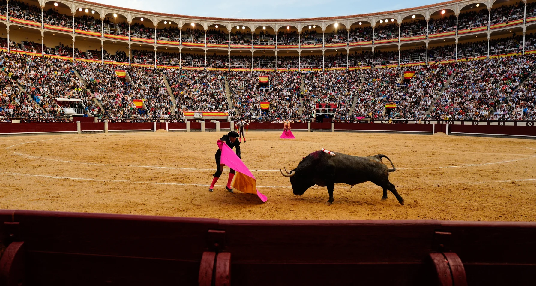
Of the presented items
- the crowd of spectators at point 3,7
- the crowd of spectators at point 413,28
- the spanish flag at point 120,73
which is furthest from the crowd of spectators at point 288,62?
the crowd of spectators at point 3,7

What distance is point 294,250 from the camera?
2.06m

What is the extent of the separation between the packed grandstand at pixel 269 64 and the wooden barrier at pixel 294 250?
1137 inches

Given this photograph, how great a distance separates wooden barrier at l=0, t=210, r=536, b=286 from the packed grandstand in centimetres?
2887

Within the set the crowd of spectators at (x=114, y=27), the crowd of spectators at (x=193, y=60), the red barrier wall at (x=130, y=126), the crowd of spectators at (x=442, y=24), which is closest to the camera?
the red barrier wall at (x=130, y=126)

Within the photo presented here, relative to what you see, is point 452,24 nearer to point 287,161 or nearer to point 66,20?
point 287,161

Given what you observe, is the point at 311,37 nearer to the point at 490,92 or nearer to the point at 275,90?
the point at 275,90

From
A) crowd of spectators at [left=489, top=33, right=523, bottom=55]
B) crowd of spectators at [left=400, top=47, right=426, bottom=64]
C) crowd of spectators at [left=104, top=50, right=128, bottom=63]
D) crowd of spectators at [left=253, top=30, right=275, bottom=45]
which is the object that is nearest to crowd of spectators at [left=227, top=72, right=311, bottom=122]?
crowd of spectators at [left=253, top=30, right=275, bottom=45]

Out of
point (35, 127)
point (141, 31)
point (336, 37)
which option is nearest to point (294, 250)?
Result: point (35, 127)

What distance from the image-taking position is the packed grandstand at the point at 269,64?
31266 millimetres

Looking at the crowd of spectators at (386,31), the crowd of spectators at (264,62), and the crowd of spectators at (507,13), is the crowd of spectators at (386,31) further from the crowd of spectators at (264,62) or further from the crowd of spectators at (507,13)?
the crowd of spectators at (264,62)

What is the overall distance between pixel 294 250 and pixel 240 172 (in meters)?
3.64

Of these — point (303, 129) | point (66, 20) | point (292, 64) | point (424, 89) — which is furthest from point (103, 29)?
A: point (424, 89)

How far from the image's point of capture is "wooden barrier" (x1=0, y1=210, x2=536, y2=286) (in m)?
2.05

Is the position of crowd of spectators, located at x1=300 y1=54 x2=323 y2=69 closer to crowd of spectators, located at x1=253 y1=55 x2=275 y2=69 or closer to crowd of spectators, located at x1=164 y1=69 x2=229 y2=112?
Result: crowd of spectators, located at x1=253 y1=55 x2=275 y2=69
